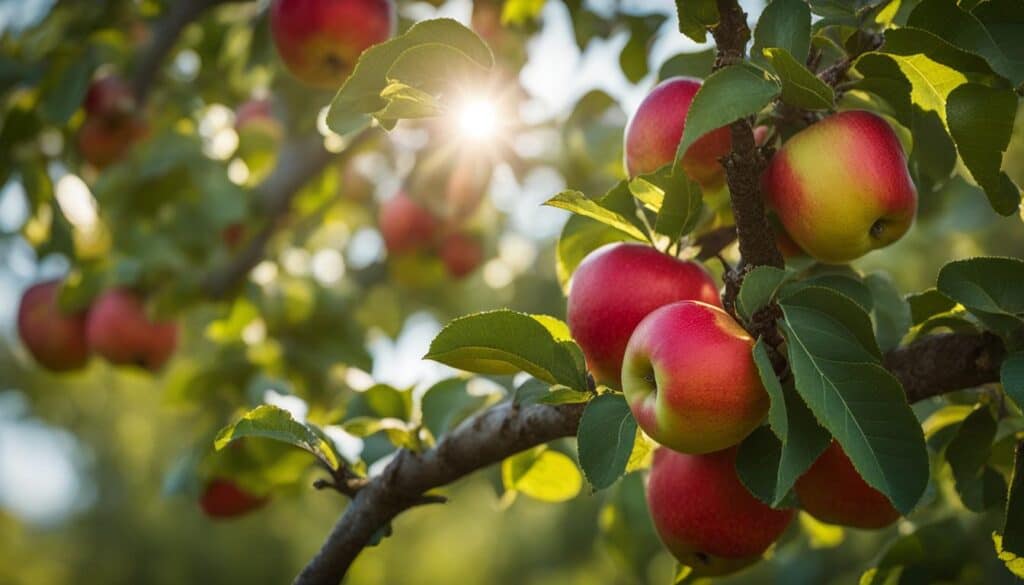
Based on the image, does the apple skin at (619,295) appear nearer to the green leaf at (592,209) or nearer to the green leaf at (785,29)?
the green leaf at (592,209)

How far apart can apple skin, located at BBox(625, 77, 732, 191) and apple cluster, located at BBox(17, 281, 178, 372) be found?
1.68 m

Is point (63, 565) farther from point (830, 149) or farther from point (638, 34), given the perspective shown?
point (830, 149)

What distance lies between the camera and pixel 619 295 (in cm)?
94

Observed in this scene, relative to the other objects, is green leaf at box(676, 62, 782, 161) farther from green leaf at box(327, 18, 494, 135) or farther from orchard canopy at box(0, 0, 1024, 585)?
green leaf at box(327, 18, 494, 135)

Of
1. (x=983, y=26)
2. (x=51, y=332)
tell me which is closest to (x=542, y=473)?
(x=983, y=26)

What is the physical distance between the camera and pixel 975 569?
1.40 meters

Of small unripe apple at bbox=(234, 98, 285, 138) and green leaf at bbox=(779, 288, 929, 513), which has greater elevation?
green leaf at bbox=(779, 288, 929, 513)

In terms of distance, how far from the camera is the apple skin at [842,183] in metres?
0.89

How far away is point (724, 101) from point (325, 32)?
1122mm

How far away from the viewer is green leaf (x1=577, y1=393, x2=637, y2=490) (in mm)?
812

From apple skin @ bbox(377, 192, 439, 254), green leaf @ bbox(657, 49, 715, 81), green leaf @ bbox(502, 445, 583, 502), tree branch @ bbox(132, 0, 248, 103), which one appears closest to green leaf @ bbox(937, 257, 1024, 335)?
green leaf @ bbox(657, 49, 715, 81)

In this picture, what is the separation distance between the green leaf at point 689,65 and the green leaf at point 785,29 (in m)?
0.29

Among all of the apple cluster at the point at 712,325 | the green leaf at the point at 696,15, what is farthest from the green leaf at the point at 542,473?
the green leaf at the point at 696,15

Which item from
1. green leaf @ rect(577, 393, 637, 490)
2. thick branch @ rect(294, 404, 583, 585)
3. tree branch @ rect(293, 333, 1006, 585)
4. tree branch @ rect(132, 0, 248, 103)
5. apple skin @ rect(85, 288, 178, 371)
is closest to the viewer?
green leaf @ rect(577, 393, 637, 490)
